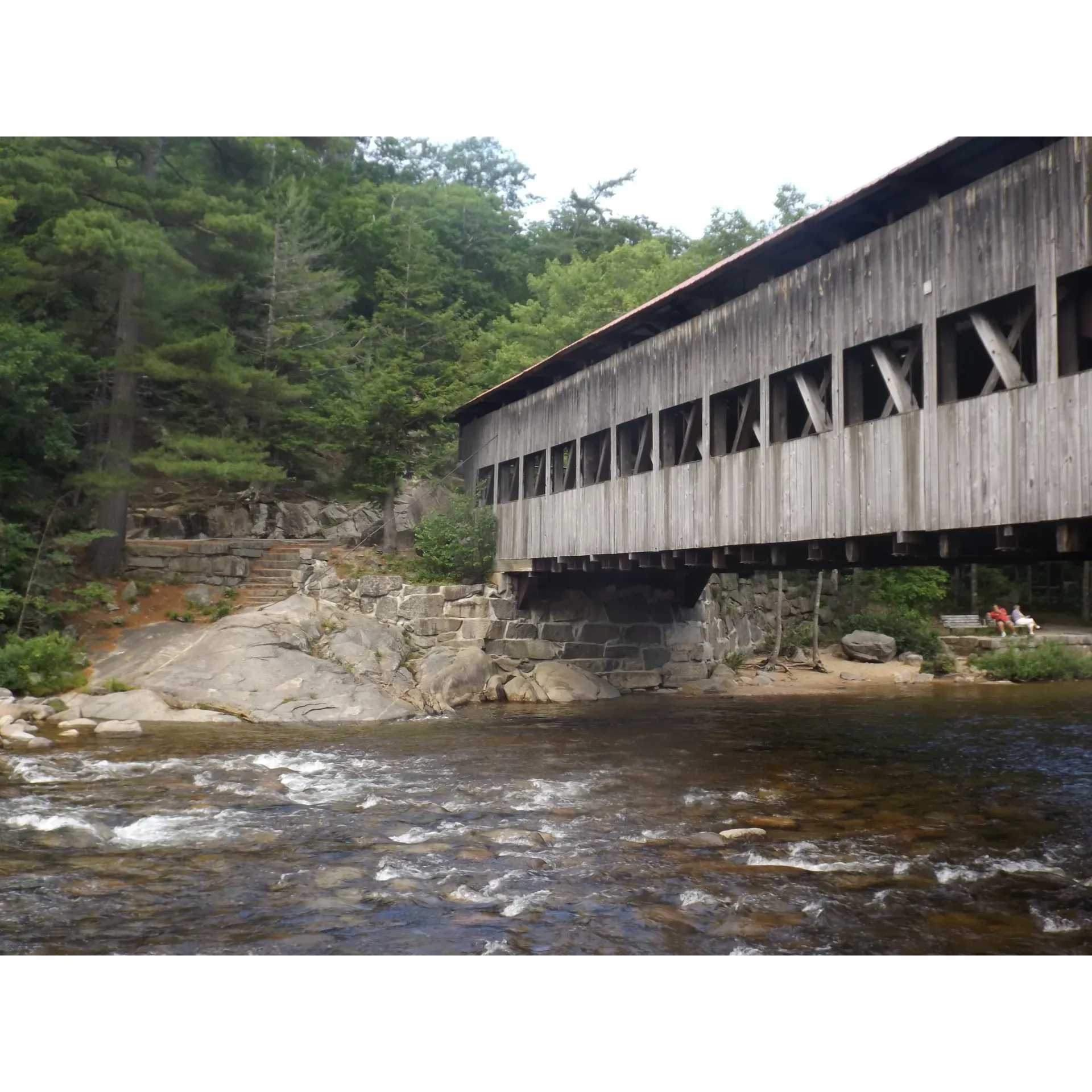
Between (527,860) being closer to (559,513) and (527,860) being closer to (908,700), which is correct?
(559,513)

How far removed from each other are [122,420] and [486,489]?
7.33 metres

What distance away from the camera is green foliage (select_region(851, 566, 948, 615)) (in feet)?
81.6

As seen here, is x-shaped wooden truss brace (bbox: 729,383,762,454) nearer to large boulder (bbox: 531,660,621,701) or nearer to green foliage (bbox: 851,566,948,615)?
large boulder (bbox: 531,660,621,701)

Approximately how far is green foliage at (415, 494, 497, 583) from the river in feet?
20.1

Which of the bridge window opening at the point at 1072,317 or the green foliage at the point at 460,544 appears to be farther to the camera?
the green foliage at the point at 460,544

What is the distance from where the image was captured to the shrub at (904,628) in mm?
21906

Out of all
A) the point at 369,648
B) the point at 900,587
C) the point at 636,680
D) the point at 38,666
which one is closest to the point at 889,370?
the point at 369,648

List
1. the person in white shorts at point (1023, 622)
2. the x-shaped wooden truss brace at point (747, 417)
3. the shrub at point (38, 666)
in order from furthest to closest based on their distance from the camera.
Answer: the person in white shorts at point (1023, 622) → the shrub at point (38, 666) → the x-shaped wooden truss brace at point (747, 417)

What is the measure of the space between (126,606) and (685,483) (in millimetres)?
10577

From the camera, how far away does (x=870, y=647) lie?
21.8 meters

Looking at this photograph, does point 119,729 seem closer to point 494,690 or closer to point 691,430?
point 494,690

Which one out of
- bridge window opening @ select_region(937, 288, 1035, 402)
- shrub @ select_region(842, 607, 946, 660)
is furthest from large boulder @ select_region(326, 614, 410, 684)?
shrub @ select_region(842, 607, 946, 660)

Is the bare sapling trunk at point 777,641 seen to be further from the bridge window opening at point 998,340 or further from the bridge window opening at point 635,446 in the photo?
the bridge window opening at point 998,340

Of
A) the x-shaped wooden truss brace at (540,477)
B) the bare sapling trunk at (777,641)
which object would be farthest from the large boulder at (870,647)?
the x-shaped wooden truss brace at (540,477)
